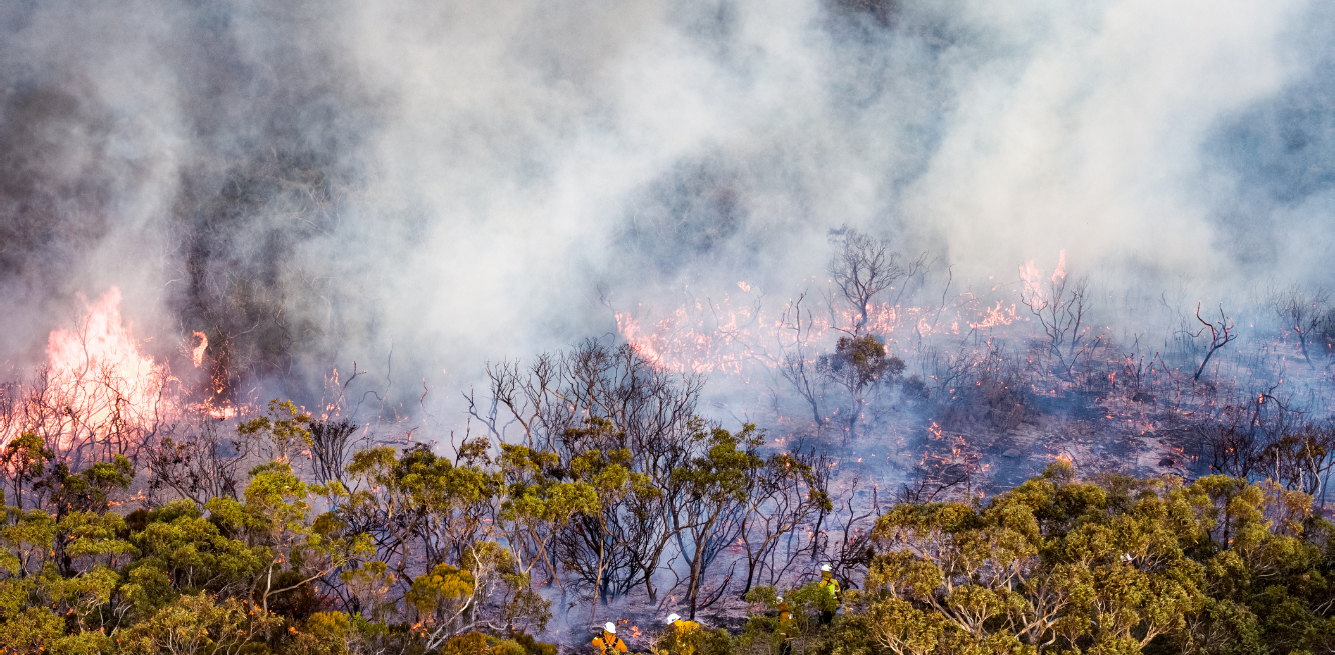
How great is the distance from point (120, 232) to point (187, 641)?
5852cm

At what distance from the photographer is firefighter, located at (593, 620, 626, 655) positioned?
23.3 meters

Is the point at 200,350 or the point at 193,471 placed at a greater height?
the point at 200,350

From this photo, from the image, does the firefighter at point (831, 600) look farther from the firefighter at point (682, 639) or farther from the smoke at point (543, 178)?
the smoke at point (543, 178)

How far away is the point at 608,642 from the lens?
2381 centimetres

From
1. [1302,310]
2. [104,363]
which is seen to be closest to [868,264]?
[1302,310]

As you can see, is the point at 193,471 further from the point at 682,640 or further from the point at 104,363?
the point at 682,640

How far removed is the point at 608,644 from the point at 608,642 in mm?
72

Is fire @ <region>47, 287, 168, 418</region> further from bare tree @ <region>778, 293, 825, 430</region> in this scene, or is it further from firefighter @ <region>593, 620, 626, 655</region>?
bare tree @ <region>778, 293, 825, 430</region>

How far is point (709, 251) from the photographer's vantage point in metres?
79.5

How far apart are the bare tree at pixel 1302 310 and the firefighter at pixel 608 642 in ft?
171

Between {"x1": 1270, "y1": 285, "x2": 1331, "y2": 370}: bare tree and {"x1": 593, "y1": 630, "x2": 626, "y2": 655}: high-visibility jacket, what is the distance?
Result: 52.2 meters

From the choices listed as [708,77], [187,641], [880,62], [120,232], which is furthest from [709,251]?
[187,641]

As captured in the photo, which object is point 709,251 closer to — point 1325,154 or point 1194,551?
point 1325,154

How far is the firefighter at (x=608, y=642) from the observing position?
918 inches
